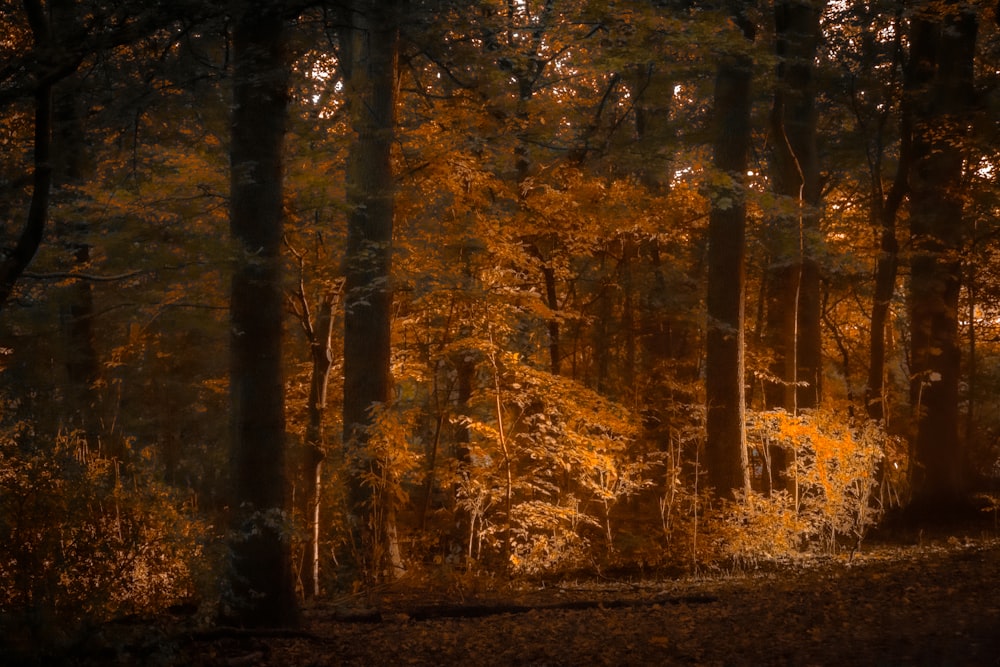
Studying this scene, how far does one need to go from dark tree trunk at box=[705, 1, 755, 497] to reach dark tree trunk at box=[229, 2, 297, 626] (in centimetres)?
796

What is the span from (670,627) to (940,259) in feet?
31.2

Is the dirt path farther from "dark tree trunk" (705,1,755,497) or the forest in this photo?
"dark tree trunk" (705,1,755,497)

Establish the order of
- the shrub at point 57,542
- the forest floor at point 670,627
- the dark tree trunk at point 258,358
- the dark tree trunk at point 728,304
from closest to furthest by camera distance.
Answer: the shrub at point 57,542 → the forest floor at point 670,627 → the dark tree trunk at point 258,358 → the dark tree trunk at point 728,304

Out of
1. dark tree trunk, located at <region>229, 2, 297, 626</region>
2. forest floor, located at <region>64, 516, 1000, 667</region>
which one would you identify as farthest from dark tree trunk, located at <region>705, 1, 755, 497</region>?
dark tree trunk, located at <region>229, 2, 297, 626</region>

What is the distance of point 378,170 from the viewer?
11445 mm

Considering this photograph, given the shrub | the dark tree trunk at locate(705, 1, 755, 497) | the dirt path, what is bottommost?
the dirt path

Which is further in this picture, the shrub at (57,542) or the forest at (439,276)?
the forest at (439,276)

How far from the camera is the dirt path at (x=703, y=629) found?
5.83 metres

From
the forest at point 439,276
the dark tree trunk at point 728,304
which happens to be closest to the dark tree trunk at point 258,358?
the forest at point 439,276

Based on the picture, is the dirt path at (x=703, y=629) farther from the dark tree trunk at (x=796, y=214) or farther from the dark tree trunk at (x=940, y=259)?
the dark tree trunk at (x=796, y=214)

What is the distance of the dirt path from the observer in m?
5.83

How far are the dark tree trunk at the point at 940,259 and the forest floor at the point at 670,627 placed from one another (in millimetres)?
5063

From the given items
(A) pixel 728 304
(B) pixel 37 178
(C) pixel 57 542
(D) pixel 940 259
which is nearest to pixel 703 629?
(C) pixel 57 542

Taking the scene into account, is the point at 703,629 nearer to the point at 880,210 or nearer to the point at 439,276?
the point at 439,276
